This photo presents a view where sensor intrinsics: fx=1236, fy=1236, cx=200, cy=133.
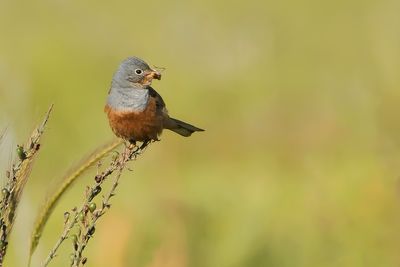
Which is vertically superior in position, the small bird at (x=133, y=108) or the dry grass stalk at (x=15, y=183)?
the dry grass stalk at (x=15, y=183)

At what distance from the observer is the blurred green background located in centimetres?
552

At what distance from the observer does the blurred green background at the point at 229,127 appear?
5520 millimetres

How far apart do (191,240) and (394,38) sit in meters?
1.48

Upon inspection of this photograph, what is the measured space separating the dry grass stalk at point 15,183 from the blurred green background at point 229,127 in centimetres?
17

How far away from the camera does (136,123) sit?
4.80m

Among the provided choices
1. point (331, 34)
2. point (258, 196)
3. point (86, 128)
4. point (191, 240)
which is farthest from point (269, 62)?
point (191, 240)

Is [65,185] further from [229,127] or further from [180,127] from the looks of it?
[229,127]

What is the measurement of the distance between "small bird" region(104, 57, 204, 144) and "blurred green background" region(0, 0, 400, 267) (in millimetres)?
333

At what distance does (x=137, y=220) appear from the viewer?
609cm

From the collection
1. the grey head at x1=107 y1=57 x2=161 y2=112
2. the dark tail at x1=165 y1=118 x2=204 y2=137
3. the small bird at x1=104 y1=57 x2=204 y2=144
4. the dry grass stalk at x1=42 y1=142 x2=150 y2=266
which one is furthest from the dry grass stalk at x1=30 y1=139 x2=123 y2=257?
the dark tail at x1=165 y1=118 x2=204 y2=137

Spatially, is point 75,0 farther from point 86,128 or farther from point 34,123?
point 34,123

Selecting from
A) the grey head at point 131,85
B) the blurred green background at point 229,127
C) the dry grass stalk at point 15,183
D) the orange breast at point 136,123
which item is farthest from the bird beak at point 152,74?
the dry grass stalk at point 15,183

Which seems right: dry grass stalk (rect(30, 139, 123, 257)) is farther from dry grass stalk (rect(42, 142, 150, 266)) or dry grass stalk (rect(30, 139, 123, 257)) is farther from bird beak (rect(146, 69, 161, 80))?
Result: bird beak (rect(146, 69, 161, 80))

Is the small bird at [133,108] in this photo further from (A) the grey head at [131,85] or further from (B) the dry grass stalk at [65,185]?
(B) the dry grass stalk at [65,185]
